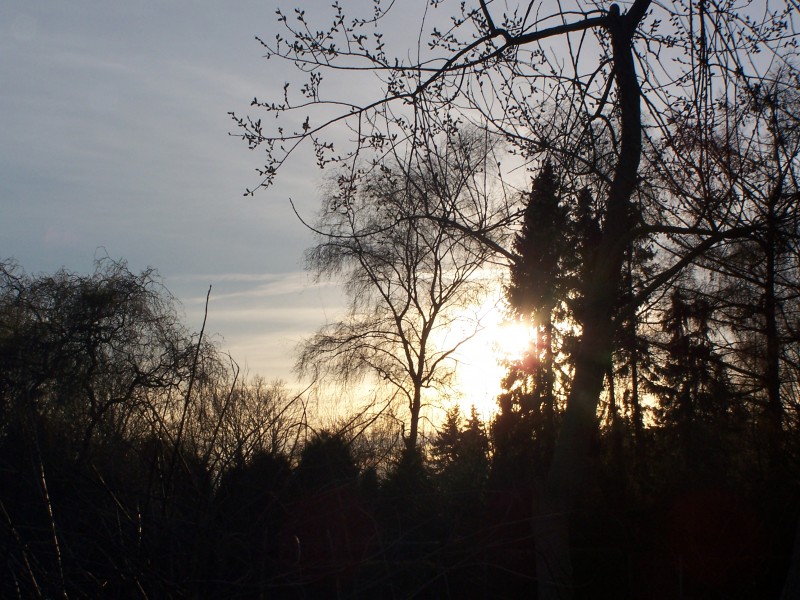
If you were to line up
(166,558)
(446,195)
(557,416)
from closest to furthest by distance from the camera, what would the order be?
1. (166,558)
2. (446,195)
3. (557,416)

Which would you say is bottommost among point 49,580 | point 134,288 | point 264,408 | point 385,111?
point 49,580

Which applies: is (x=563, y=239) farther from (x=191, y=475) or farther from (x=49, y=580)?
(x=49, y=580)

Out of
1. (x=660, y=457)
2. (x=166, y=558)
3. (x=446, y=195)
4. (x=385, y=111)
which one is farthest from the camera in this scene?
(x=660, y=457)

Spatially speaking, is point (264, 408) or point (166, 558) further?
point (264, 408)

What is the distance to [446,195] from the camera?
627 centimetres

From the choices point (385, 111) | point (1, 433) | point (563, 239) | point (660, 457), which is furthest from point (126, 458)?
point (660, 457)

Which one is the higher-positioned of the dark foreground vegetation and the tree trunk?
the tree trunk

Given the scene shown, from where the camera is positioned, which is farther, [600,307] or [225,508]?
[600,307]

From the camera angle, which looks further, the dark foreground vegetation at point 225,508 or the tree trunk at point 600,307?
the tree trunk at point 600,307

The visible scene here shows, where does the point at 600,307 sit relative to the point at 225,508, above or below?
above

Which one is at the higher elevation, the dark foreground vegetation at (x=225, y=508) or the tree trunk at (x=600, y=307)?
the tree trunk at (x=600, y=307)

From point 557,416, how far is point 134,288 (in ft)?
34.5

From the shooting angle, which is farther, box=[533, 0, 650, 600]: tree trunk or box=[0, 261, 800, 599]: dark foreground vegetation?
box=[533, 0, 650, 600]: tree trunk

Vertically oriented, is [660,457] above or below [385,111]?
below
